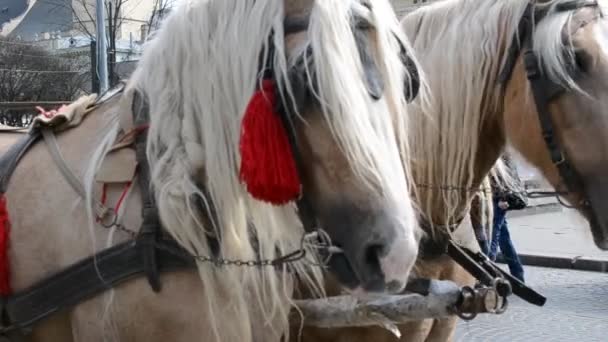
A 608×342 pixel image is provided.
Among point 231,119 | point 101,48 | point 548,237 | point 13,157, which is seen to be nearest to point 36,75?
point 101,48

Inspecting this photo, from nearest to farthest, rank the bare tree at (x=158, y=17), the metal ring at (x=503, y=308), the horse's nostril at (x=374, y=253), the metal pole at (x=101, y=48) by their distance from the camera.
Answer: the horse's nostril at (x=374, y=253), the bare tree at (x=158, y=17), the metal ring at (x=503, y=308), the metal pole at (x=101, y=48)

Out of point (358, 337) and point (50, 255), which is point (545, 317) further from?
point (50, 255)

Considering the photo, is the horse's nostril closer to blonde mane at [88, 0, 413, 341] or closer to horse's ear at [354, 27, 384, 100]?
blonde mane at [88, 0, 413, 341]

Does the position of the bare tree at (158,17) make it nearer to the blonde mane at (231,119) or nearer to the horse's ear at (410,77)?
the blonde mane at (231,119)

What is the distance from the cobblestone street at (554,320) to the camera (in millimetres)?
6621

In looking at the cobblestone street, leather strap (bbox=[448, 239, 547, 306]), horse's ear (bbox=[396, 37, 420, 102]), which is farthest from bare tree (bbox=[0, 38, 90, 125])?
horse's ear (bbox=[396, 37, 420, 102])

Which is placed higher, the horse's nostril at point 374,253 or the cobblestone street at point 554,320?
the horse's nostril at point 374,253

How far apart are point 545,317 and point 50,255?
605cm

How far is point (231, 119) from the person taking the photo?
76.2 inches

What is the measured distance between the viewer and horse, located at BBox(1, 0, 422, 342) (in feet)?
5.79

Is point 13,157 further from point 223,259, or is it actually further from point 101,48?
point 101,48

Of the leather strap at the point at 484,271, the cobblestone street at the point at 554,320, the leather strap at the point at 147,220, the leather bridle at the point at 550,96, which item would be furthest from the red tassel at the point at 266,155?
the cobblestone street at the point at 554,320

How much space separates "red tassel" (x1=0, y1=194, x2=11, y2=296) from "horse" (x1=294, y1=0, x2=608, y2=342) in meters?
1.40

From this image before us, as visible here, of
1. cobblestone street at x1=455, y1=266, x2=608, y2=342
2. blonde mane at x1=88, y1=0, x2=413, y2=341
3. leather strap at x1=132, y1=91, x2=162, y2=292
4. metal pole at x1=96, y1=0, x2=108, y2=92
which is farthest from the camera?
metal pole at x1=96, y1=0, x2=108, y2=92
